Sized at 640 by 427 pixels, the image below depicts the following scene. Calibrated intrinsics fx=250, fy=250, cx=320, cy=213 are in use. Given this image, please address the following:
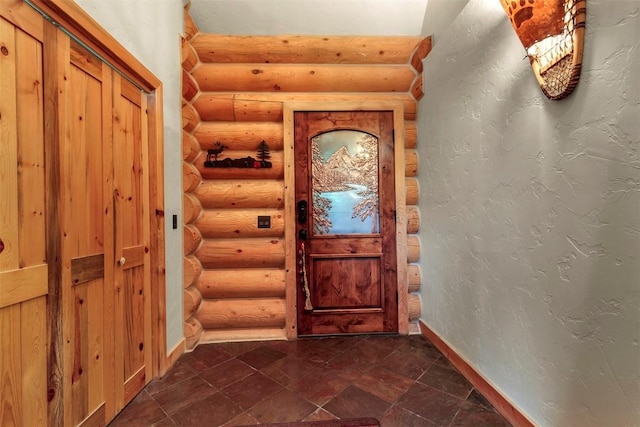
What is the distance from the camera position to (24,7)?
968 mm

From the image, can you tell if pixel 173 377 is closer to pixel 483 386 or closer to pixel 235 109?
pixel 483 386

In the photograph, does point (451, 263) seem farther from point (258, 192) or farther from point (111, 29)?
point (111, 29)

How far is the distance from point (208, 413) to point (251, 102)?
228 cm

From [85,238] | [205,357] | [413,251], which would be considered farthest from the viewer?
[413,251]

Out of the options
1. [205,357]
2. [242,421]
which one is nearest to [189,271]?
[205,357]

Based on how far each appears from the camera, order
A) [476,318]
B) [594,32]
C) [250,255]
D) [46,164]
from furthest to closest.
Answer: [250,255] < [476,318] < [46,164] < [594,32]

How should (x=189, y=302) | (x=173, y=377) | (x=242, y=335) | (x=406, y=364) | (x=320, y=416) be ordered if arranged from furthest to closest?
(x=242, y=335) → (x=189, y=302) → (x=406, y=364) → (x=173, y=377) → (x=320, y=416)

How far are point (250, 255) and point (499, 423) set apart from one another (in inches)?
76.5

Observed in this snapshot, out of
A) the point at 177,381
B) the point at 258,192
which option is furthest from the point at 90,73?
the point at 177,381

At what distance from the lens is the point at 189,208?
2.08 meters

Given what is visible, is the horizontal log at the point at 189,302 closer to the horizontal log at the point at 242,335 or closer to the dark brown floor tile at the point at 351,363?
the horizontal log at the point at 242,335

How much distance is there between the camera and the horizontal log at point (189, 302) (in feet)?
6.66

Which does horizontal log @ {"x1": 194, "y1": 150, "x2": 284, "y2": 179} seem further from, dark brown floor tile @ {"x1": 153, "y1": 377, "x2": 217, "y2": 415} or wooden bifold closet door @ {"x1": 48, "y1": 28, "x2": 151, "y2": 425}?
dark brown floor tile @ {"x1": 153, "y1": 377, "x2": 217, "y2": 415}

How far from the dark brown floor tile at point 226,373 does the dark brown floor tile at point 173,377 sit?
0.12 meters
